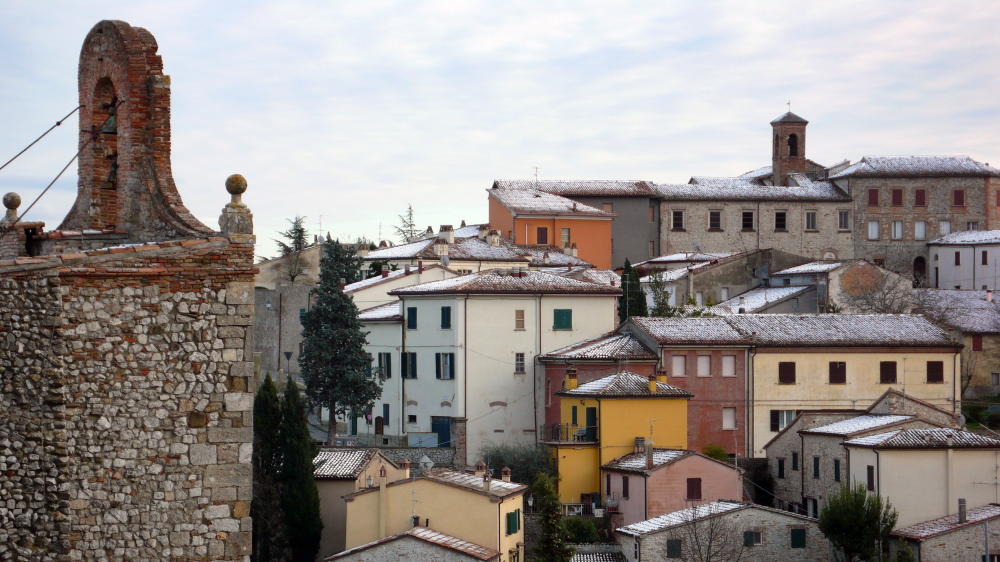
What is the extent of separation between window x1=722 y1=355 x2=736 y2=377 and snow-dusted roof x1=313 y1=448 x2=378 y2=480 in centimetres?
1235

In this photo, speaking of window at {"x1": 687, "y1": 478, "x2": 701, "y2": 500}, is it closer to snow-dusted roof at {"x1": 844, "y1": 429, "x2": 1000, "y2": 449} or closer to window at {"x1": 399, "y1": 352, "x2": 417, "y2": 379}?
snow-dusted roof at {"x1": 844, "y1": 429, "x2": 1000, "y2": 449}

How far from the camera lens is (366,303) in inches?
1907

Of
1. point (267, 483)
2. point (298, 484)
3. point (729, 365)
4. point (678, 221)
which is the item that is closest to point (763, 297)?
point (729, 365)

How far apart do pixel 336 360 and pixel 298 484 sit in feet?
35.3

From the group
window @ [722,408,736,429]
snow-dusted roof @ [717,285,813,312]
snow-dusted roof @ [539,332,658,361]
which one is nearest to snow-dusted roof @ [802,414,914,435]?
window @ [722,408,736,429]

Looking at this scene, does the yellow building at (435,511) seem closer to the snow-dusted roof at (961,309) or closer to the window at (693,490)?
the window at (693,490)

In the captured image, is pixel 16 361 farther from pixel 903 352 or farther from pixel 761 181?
pixel 761 181

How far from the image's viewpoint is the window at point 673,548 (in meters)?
30.3

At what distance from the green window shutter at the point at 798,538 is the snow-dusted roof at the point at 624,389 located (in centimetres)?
591

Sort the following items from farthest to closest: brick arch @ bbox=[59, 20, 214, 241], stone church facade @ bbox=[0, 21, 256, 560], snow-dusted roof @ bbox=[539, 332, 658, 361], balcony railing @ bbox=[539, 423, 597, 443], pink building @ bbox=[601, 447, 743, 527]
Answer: snow-dusted roof @ bbox=[539, 332, 658, 361] < balcony railing @ bbox=[539, 423, 597, 443] < pink building @ bbox=[601, 447, 743, 527] < brick arch @ bbox=[59, 20, 214, 241] < stone church facade @ bbox=[0, 21, 256, 560]

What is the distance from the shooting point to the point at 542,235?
201 ft

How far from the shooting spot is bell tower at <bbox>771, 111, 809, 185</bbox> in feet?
237

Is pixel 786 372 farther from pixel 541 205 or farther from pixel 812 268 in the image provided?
pixel 541 205

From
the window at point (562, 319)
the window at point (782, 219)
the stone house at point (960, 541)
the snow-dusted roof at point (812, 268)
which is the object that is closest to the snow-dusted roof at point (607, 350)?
the window at point (562, 319)
